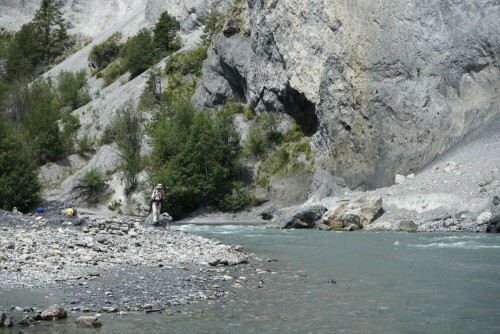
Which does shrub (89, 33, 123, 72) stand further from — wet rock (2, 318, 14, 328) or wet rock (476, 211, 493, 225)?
wet rock (2, 318, 14, 328)

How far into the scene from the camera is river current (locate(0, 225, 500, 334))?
1080cm

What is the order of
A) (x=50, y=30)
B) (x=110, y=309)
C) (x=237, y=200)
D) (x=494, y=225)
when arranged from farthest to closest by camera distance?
(x=50, y=30) → (x=237, y=200) → (x=494, y=225) → (x=110, y=309)

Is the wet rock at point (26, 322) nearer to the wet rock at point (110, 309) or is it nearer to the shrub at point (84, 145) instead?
the wet rock at point (110, 309)

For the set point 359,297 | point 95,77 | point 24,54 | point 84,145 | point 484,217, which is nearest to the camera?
point 359,297

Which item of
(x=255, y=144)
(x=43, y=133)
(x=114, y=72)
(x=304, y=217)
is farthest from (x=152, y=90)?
(x=304, y=217)

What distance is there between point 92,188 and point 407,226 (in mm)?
30516

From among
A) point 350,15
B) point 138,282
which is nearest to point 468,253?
point 138,282

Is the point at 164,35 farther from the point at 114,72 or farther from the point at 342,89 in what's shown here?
the point at 342,89

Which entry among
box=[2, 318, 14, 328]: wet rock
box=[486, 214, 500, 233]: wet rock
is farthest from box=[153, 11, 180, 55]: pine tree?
box=[2, 318, 14, 328]: wet rock

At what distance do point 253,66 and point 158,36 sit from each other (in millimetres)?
19205

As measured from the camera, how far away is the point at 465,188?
101 ft

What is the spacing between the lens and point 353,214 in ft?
103

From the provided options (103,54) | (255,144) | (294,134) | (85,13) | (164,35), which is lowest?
(255,144)

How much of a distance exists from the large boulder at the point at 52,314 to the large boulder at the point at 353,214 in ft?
72.6
